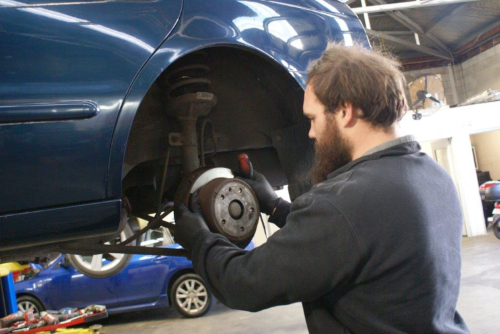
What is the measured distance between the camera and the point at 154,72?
46.9 inches

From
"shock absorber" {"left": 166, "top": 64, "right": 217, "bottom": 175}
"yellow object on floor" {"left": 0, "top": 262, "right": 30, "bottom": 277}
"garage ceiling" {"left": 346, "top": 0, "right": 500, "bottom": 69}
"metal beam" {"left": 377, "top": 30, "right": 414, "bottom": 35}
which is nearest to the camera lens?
"shock absorber" {"left": 166, "top": 64, "right": 217, "bottom": 175}

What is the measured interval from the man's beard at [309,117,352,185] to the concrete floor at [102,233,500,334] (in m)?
3.54

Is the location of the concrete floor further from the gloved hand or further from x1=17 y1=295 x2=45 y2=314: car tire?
the gloved hand

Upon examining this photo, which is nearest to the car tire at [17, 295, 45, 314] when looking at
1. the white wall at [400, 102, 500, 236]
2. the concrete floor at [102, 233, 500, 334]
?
the concrete floor at [102, 233, 500, 334]

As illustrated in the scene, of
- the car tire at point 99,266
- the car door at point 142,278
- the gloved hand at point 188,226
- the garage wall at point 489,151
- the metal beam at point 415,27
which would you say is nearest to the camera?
the gloved hand at point 188,226

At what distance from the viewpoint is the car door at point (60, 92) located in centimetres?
102

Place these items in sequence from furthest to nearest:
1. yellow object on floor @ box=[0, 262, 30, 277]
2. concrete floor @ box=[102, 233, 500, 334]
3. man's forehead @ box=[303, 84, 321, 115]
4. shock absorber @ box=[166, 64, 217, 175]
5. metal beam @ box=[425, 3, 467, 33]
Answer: metal beam @ box=[425, 3, 467, 33] < concrete floor @ box=[102, 233, 500, 334] < yellow object on floor @ box=[0, 262, 30, 277] < shock absorber @ box=[166, 64, 217, 175] < man's forehead @ box=[303, 84, 321, 115]

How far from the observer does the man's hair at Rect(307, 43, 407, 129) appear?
3.43 ft

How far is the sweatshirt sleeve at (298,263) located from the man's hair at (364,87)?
0.82ft

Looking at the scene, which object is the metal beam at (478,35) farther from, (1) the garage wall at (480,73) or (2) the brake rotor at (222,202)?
(2) the brake rotor at (222,202)

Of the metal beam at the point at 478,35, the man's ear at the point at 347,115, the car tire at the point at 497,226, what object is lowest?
the car tire at the point at 497,226

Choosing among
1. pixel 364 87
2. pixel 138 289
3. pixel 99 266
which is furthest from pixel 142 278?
pixel 364 87

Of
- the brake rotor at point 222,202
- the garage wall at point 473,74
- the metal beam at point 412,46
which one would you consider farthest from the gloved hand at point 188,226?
the garage wall at point 473,74

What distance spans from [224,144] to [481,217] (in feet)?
29.1
